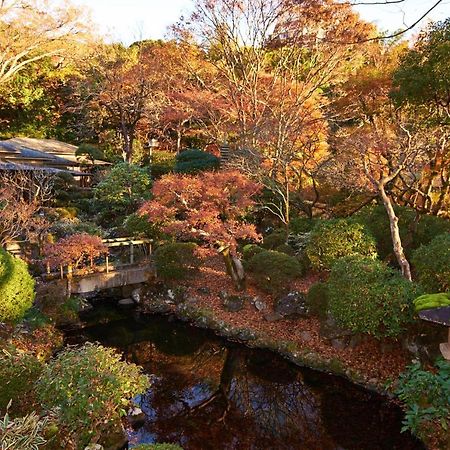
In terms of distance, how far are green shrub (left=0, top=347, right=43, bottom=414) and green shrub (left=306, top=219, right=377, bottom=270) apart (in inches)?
280

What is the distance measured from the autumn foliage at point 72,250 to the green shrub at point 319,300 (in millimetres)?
5918

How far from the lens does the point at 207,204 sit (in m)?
10.6

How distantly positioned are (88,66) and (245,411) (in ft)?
69.8

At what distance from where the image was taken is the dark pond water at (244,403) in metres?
6.74

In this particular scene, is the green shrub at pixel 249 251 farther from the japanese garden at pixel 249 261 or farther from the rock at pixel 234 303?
the rock at pixel 234 303

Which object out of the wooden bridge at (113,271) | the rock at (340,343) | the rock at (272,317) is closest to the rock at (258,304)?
the rock at (272,317)

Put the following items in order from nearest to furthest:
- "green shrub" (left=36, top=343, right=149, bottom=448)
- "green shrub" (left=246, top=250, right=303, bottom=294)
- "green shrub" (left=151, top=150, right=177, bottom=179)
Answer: "green shrub" (left=36, top=343, right=149, bottom=448), "green shrub" (left=246, top=250, right=303, bottom=294), "green shrub" (left=151, top=150, right=177, bottom=179)

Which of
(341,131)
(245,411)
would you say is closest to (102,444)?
(245,411)

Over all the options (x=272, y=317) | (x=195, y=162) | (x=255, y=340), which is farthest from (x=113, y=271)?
(x=195, y=162)

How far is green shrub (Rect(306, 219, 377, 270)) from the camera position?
1038 cm

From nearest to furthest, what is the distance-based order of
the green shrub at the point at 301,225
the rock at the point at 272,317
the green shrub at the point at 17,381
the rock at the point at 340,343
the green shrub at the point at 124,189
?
the green shrub at the point at 17,381 < the rock at the point at 340,343 < the rock at the point at 272,317 < the green shrub at the point at 301,225 < the green shrub at the point at 124,189

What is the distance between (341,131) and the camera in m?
15.8

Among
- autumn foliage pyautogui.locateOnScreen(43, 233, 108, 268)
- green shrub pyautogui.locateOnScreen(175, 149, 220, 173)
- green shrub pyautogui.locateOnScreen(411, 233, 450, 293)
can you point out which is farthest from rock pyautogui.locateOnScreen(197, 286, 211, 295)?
green shrub pyautogui.locateOnScreen(411, 233, 450, 293)

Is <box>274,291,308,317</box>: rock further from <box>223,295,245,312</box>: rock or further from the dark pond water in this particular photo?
the dark pond water
